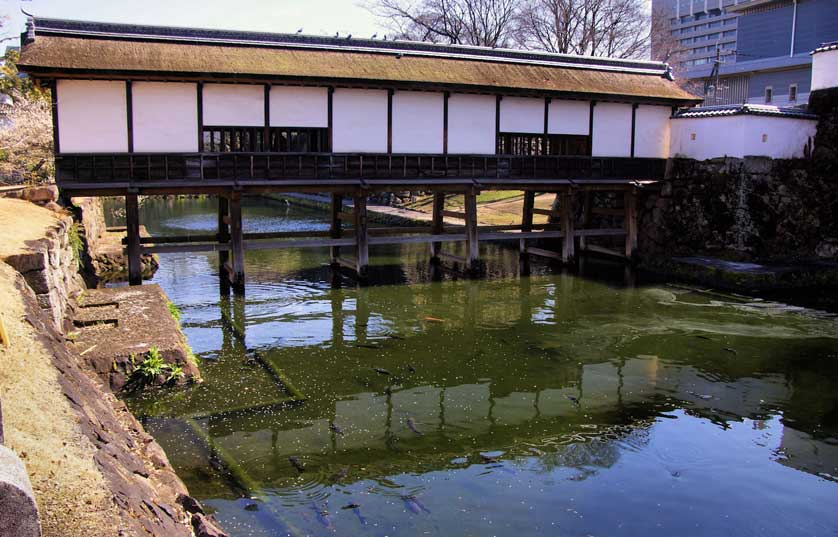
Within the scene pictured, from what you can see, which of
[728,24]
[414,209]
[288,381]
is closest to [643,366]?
[288,381]

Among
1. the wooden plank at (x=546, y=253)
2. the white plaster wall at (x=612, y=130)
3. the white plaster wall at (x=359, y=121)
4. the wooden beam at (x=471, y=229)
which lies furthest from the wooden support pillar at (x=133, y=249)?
the white plaster wall at (x=612, y=130)

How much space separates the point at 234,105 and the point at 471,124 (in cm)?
697

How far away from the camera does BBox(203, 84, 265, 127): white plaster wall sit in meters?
18.0

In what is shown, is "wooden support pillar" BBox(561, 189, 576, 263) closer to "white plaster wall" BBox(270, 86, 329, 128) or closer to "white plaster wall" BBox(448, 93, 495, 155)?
"white plaster wall" BBox(448, 93, 495, 155)

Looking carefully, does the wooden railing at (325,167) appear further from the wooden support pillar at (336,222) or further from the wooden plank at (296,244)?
the wooden support pillar at (336,222)

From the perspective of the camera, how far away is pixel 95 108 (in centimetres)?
1703

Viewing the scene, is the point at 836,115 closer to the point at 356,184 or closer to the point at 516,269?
the point at 516,269

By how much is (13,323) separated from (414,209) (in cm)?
2928

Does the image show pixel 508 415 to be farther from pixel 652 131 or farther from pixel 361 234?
pixel 652 131

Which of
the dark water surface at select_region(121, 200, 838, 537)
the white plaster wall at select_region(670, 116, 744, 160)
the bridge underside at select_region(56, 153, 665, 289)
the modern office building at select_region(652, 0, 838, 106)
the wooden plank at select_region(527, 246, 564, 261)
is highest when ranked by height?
the modern office building at select_region(652, 0, 838, 106)

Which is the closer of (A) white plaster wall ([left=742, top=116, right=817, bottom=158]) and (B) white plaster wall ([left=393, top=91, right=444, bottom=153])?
(B) white plaster wall ([left=393, top=91, right=444, bottom=153])

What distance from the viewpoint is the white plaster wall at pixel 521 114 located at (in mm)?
21391

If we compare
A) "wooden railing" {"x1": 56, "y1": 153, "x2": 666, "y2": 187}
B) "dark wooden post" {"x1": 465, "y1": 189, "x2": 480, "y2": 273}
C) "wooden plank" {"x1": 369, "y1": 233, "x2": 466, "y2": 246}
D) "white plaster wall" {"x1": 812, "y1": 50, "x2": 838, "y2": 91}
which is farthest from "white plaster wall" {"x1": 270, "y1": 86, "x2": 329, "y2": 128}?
"white plaster wall" {"x1": 812, "y1": 50, "x2": 838, "y2": 91}

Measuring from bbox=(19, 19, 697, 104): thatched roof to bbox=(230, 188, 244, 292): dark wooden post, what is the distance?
127 inches
